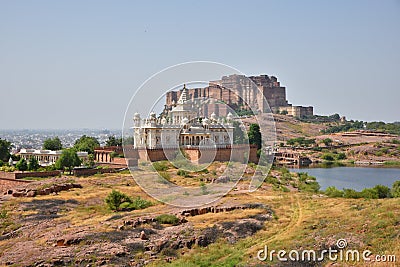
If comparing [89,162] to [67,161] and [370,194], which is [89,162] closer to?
[67,161]

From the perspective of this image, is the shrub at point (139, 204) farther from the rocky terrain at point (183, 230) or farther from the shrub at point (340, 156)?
the shrub at point (340, 156)

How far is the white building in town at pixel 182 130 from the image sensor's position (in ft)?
108

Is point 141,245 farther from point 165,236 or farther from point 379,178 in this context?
point 379,178

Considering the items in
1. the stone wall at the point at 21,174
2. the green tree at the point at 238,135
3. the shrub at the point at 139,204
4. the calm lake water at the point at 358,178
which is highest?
the green tree at the point at 238,135

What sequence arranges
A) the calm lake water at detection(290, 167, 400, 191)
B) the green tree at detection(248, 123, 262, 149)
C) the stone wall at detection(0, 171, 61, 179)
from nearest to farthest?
the stone wall at detection(0, 171, 61, 179)
the calm lake water at detection(290, 167, 400, 191)
the green tree at detection(248, 123, 262, 149)

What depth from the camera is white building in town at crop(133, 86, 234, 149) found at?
32.9 meters

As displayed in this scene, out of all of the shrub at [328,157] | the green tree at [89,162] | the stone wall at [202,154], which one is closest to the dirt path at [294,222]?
the stone wall at [202,154]

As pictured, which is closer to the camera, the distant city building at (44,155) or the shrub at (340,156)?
the distant city building at (44,155)

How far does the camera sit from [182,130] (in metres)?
33.2

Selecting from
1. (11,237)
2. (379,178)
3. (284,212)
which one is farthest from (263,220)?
(379,178)

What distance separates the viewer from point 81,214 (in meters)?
18.1

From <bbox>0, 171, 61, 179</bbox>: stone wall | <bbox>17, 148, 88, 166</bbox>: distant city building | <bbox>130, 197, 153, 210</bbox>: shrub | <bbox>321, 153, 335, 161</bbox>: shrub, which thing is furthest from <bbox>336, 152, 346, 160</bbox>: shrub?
<bbox>130, 197, 153, 210</bbox>: shrub

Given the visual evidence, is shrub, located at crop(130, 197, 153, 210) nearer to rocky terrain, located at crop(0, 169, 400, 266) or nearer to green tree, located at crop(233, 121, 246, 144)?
rocky terrain, located at crop(0, 169, 400, 266)

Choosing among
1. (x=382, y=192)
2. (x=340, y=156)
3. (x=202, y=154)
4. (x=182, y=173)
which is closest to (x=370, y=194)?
(x=382, y=192)
